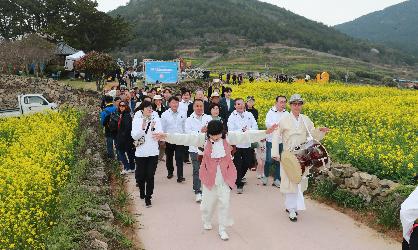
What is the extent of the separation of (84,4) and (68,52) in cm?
1087

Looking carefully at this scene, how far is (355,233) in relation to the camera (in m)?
7.01

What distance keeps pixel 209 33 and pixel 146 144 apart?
10850cm

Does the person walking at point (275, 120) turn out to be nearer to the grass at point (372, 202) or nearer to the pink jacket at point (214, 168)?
the grass at point (372, 202)

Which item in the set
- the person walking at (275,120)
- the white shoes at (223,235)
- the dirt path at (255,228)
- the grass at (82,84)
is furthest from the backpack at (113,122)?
the grass at (82,84)

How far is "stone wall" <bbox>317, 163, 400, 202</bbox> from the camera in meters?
7.27

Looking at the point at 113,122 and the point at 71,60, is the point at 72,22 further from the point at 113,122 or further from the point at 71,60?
the point at 113,122

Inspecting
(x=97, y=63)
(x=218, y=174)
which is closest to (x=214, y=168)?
(x=218, y=174)

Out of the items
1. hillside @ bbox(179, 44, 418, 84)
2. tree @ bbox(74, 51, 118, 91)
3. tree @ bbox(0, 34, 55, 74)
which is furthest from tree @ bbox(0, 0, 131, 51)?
hillside @ bbox(179, 44, 418, 84)

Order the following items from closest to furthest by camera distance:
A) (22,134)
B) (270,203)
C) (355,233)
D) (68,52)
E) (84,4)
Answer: (355,233) < (270,203) < (22,134) < (68,52) < (84,4)

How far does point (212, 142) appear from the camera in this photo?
22.2 ft

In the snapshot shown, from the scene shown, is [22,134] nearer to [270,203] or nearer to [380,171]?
[270,203]

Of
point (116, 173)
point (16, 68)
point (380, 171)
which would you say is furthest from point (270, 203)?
point (16, 68)

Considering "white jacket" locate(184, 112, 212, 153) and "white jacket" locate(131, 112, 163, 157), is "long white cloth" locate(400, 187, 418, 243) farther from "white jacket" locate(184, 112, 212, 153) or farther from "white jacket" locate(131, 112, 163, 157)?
"white jacket" locate(184, 112, 212, 153)

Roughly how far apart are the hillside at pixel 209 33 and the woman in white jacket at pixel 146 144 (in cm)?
8327
